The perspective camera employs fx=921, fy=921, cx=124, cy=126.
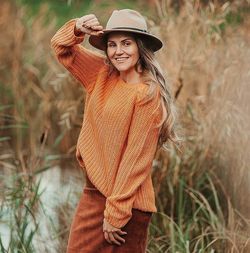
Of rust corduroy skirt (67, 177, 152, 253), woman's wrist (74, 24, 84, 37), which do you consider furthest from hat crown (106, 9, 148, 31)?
rust corduroy skirt (67, 177, 152, 253)

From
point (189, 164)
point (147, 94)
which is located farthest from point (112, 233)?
point (189, 164)

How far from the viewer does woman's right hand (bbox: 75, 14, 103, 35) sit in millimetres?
3150

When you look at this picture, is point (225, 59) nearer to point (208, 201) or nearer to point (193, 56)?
point (193, 56)

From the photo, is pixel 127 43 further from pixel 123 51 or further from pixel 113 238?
pixel 113 238

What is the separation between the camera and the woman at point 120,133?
3.07 m

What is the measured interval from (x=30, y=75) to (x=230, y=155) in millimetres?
2142

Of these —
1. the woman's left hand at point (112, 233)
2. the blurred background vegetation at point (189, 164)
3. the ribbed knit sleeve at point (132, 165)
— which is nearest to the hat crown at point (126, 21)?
the ribbed knit sleeve at point (132, 165)

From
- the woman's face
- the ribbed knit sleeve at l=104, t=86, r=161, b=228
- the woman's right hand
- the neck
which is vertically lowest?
the ribbed knit sleeve at l=104, t=86, r=161, b=228

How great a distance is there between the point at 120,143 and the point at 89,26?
42cm

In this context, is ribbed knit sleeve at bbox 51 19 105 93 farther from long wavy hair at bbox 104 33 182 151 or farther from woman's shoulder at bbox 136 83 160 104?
woman's shoulder at bbox 136 83 160 104

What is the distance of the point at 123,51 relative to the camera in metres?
3.12

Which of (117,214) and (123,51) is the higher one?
(123,51)

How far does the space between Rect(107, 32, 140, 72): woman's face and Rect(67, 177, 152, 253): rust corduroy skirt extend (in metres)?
0.42

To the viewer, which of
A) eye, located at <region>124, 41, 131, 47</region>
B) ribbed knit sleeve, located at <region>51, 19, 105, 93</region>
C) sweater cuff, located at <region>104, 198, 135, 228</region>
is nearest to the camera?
sweater cuff, located at <region>104, 198, 135, 228</region>
